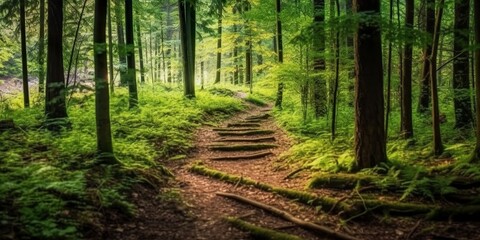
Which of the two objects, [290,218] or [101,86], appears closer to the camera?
[290,218]

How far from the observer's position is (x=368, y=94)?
772 centimetres

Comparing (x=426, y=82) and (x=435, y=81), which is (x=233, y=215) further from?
(x=426, y=82)

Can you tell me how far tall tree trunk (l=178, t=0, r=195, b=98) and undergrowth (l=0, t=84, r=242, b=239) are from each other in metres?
4.59

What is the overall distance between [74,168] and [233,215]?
3.16 meters

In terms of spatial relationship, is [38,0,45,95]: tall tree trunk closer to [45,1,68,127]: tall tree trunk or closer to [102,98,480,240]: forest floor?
[45,1,68,127]: tall tree trunk

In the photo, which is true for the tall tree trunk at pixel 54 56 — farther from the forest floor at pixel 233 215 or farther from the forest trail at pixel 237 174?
the forest trail at pixel 237 174

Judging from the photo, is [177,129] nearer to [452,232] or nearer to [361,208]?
[361,208]

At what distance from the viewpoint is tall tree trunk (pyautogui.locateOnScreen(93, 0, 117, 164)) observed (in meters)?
7.12

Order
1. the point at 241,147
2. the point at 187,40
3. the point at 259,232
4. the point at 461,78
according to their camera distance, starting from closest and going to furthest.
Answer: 1. the point at 259,232
2. the point at 461,78
3. the point at 241,147
4. the point at 187,40

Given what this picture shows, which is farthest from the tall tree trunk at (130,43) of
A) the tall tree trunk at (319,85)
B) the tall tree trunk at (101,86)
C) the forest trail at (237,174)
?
the tall tree trunk at (319,85)

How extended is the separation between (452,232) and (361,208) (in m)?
1.38

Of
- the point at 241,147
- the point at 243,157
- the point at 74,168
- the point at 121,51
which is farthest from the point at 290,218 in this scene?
the point at 241,147

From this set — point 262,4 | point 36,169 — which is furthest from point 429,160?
point 262,4

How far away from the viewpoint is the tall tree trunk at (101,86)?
7.12 metres
